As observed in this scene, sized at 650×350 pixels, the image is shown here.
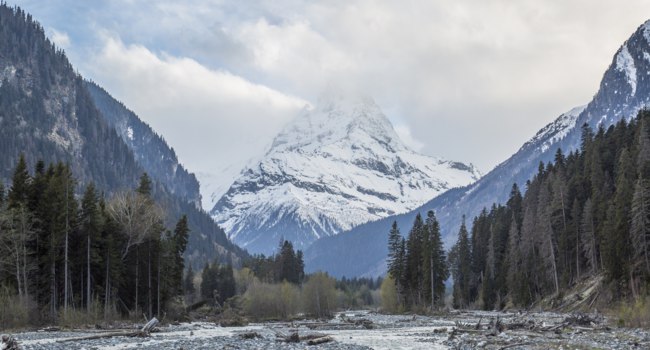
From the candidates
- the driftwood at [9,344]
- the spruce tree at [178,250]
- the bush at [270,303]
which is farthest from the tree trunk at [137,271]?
the driftwood at [9,344]

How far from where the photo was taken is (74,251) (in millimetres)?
69375

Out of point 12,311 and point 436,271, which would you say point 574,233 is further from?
point 12,311

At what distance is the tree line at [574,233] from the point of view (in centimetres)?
7275

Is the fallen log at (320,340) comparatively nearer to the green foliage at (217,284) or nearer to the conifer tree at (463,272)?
the conifer tree at (463,272)

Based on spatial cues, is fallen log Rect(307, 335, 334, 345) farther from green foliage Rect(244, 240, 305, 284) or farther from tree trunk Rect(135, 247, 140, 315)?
green foliage Rect(244, 240, 305, 284)

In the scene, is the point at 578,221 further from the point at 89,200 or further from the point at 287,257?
the point at 287,257

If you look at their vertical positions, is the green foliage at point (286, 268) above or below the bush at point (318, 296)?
above

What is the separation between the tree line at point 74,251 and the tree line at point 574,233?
51596 mm

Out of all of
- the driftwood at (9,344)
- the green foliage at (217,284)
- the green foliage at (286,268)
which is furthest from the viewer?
the green foliage at (286,268)

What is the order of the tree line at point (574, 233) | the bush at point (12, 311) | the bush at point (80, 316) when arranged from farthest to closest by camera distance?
the tree line at point (574, 233), the bush at point (80, 316), the bush at point (12, 311)

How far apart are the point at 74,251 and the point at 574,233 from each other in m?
69.1

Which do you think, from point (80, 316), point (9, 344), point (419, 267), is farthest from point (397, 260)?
point (9, 344)

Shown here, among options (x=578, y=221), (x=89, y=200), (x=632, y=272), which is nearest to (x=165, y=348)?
(x=89, y=200)

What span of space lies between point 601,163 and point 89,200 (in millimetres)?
73166
